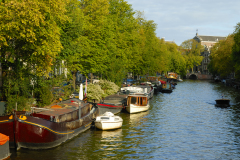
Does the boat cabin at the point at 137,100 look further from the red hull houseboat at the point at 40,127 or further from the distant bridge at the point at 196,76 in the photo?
the distant bridge at the point at 196,76

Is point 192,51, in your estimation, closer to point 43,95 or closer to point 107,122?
point 107,122

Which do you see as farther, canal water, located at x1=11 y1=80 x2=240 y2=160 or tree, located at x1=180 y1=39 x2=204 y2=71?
tree, located at x1=180 y1=39 x2=204 y2=71

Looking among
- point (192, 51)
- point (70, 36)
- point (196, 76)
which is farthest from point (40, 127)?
point (196, 76)

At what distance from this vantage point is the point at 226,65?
10200 cm

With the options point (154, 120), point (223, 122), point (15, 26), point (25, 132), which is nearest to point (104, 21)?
point (154, 120)

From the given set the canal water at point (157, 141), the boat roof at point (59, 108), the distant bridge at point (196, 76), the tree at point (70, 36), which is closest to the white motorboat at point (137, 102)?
the canal water at point (157, 141)

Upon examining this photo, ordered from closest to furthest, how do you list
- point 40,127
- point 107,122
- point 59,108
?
point 40,127 < point 59,108 < point 107,122

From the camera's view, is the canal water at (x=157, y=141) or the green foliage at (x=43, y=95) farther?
the green foliage at (x=43, y=95)

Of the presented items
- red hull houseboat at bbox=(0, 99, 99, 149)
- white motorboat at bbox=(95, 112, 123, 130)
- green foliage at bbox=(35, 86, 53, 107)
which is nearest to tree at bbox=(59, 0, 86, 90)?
green foliage at bbox=(35, 86, 53, 107)

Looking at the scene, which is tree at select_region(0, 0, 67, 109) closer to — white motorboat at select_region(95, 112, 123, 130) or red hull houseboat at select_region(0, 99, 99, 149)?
red hull houseboat at select_region(0, 99, 99, 149)

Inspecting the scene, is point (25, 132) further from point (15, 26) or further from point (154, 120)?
point (154, 120)

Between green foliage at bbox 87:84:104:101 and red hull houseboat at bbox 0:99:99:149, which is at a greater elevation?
green foliage at bbox 87:84:104:101

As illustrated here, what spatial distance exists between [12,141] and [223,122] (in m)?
25.2

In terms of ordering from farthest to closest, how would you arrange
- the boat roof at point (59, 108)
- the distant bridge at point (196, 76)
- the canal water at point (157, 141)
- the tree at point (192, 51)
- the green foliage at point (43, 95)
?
1. the distant bridge at point (196, 76)
2. the tree at point (192, 51)
3. the green foliage at point (43, 95)
4. the boat roof at point (59, 108)
5. the canal water at point (157, 141)
